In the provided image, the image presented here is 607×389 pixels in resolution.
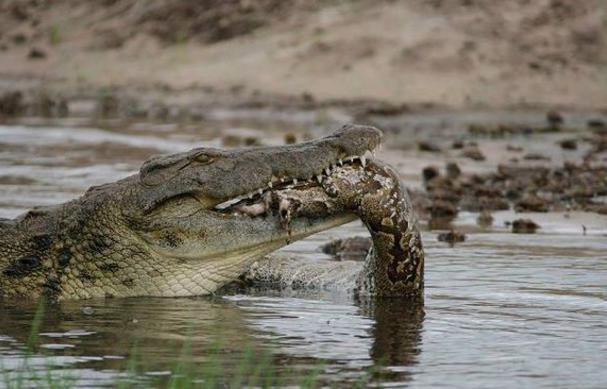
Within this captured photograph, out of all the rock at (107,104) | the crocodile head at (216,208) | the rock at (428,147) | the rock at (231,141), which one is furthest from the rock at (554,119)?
the crocodile head at (216,208)

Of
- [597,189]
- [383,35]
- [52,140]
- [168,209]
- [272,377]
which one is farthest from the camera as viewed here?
[383,35]

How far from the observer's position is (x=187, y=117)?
1977 centimetres

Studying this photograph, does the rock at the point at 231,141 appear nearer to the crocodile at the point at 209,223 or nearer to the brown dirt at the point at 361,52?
the brown dirt at the point at 361,52

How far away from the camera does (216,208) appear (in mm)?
7273

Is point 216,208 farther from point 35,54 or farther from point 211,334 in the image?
point 35,54

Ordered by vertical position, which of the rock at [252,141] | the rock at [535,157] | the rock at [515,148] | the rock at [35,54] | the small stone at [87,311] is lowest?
the small stone at [87,311]

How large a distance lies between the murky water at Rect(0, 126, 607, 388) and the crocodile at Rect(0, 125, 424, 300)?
0.45ft

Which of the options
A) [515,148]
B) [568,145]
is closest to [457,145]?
[515,148]

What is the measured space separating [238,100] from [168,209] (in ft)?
43.5

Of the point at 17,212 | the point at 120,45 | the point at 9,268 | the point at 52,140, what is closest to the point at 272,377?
the point at 9,268

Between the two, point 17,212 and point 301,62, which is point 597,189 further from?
point 301,62

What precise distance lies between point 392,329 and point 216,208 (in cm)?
106

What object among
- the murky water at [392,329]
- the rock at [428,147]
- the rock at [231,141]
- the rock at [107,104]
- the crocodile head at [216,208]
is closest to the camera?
the murky water at [392,329]

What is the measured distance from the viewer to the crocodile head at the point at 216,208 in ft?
23.2
